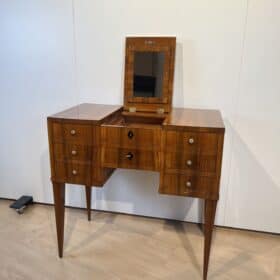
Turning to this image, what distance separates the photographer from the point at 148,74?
5.55 ft

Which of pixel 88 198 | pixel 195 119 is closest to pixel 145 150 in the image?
pixel 195 119

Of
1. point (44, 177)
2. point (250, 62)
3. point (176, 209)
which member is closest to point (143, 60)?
point (250, 62)

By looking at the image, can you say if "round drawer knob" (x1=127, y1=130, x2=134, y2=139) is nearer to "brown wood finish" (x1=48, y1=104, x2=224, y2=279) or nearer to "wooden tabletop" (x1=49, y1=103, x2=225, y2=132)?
"brown wood finish" (x1=48, y1=104, x2=224, y2=279)

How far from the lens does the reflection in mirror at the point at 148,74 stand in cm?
168

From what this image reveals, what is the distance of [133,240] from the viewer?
5.97ft

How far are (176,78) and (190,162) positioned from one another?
66cm

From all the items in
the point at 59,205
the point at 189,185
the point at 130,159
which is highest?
the point at 130,159

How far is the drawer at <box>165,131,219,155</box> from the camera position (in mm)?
1282

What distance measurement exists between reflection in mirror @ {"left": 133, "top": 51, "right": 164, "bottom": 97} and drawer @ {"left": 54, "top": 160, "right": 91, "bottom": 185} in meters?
0.57

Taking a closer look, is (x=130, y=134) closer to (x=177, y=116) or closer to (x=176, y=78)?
(x=177, y=116)

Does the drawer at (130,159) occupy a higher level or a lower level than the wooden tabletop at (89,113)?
lower

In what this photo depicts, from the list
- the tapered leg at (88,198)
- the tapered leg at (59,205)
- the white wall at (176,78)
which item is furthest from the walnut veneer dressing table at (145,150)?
the tapered leg at (88,198)

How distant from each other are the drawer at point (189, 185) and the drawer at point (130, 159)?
0.30 feet

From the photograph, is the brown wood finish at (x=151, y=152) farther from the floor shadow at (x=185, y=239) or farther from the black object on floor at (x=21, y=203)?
the black object on floor at (x=21, y=203)
